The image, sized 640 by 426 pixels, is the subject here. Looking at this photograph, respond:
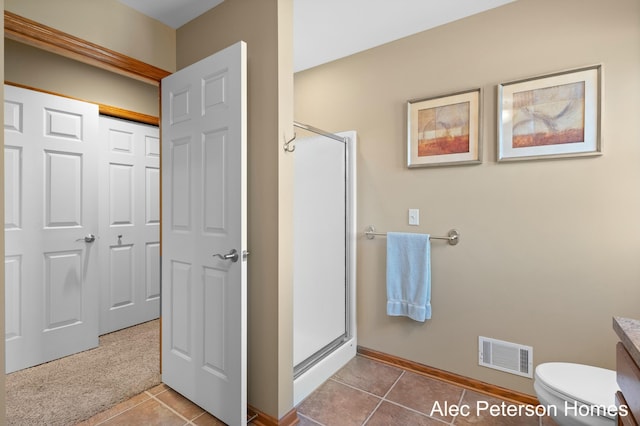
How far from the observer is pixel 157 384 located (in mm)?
2074

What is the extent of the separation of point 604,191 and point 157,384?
2.87 metres

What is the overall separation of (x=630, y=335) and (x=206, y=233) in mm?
1679

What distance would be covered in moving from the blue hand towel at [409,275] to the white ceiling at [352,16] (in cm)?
142

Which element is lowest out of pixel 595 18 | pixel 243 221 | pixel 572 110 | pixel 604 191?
pixel 243 221

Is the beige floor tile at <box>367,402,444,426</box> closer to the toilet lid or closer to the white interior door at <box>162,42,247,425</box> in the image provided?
the toilet lid

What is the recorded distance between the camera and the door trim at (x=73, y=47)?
154 cm

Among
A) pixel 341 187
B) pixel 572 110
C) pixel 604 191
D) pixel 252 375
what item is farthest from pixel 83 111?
pixel 604 191

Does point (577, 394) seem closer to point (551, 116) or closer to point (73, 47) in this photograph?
point (551, 116)

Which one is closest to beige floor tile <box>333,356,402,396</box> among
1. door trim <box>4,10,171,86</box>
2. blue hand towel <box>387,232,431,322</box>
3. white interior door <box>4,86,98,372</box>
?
blue hand towel <box>387,232,431,322</box>

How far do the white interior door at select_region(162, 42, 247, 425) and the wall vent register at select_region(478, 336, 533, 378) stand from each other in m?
1.48

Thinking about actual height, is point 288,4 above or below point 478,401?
above

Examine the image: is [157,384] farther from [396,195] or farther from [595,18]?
[595,18]

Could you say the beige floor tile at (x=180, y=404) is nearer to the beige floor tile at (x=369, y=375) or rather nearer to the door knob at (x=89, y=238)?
the beige floor tile at (x=369, y=375)

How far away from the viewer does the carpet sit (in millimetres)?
1781
